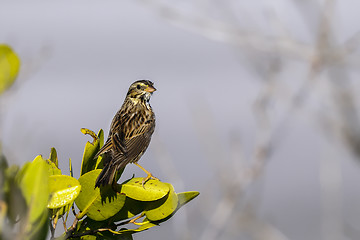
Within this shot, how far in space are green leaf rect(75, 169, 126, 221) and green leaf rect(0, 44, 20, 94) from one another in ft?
2.32

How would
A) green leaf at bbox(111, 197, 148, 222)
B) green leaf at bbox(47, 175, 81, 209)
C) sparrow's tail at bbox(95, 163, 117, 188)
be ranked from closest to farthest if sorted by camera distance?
green leaf at bbox(47, 175, 81, 209) < sparrow's tail at bbox(95, 163, 117, 188) < green leaf at bbox(111, 197, 148, 222)

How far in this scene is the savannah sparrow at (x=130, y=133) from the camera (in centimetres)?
287

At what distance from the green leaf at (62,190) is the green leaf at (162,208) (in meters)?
0.46

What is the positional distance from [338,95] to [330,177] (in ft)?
4.45

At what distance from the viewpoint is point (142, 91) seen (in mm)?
5195

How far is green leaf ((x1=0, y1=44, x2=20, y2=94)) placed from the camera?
191 centimetres

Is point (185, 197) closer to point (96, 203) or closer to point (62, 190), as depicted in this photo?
point (96, 203)

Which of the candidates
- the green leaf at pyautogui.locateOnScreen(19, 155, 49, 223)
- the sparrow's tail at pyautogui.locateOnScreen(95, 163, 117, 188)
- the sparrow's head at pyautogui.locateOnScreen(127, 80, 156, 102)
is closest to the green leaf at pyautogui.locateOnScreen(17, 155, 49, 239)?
the green leaf at pyautogui.locateOnScreen(19, 155, 49, 223)

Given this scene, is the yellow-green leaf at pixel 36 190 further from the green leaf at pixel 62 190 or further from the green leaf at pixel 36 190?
the green leaf at pixel 62 190

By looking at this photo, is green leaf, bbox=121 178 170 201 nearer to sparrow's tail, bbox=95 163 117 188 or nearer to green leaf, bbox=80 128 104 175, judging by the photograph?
sparrow's tail, bbox=95 163 117 188

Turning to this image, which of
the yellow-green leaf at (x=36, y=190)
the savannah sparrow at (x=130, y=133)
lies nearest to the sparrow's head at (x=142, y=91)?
the savannah sparrow at (x=130, y=133)

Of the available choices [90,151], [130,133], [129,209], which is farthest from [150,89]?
[129,209]

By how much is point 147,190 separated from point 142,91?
2.71 metres

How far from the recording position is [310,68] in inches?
173
